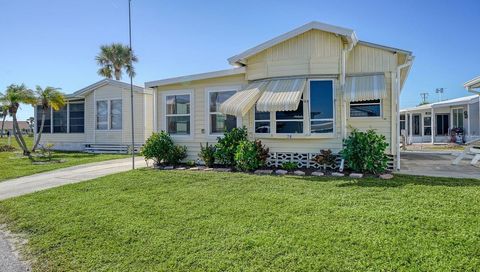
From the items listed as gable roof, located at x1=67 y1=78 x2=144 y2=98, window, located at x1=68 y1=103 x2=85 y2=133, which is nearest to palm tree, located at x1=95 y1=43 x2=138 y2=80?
window, located at x1=68 y1=103 x2=85 y2=133

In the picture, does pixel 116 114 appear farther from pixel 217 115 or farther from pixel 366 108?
pixel 366 108

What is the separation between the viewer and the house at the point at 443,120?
2375 cm

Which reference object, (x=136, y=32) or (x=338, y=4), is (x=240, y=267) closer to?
(x=136, y=32)

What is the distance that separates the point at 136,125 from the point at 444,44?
21.2 meters

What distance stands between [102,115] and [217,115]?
13309 mm

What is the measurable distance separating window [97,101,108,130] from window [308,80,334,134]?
54.5 feet

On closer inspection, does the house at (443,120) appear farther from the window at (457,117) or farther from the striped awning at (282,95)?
the striped awning at (282,95)

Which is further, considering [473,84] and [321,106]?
[473,84]

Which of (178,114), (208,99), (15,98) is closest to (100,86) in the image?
(15,98)

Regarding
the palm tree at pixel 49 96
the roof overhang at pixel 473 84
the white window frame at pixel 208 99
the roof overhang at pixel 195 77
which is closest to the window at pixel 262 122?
the white window frame at pixel 208 99

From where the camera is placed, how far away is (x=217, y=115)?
1261 centimetres

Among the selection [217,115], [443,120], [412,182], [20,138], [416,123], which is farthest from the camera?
[416,123]

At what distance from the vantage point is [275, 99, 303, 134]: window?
10938mm

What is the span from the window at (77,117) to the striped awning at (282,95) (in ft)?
60.7
